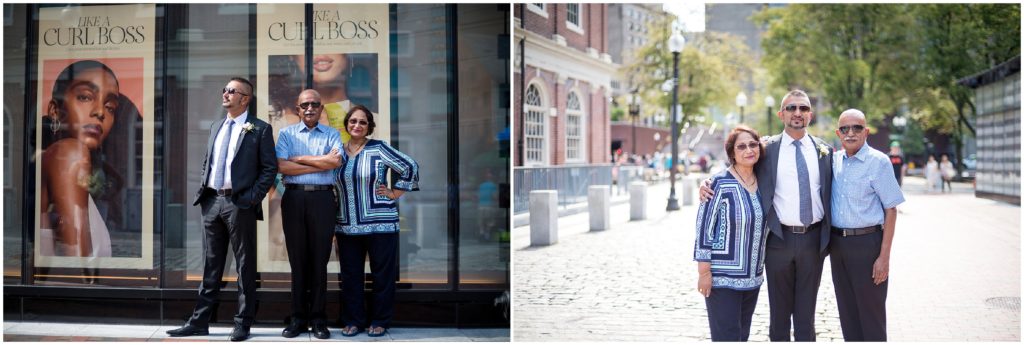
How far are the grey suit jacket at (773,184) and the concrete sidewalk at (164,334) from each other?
2.07 meters

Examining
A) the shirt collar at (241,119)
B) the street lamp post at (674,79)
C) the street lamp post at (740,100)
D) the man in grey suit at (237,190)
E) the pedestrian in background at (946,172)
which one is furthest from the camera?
the street lamp post at (740,100)

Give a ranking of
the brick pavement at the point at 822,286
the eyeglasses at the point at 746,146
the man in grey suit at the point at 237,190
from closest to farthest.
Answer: the eyeglasses at the point at 746,146, the brick pavement at the point at 822,286, the man in grey suit at the point at 237,190

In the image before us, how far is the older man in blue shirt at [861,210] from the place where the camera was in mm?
4336

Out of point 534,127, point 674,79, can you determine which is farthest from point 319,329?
point 674,79

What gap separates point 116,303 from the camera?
19.9 ft

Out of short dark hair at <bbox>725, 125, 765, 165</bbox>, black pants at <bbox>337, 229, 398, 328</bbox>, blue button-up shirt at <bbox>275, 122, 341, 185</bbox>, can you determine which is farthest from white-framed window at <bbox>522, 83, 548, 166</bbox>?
short dark hair at <bbox>725, 125, 765, 165</bbox>

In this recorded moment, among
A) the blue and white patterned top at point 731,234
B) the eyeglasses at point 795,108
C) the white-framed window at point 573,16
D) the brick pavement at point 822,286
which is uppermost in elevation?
the white-framed window at point 573,16

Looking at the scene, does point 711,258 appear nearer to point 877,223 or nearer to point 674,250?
point 877,223

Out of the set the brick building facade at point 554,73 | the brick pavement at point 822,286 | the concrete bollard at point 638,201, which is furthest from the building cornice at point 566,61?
the concrete bollard at point 638,201

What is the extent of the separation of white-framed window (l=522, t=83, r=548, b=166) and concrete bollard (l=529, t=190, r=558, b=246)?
9.3 inches

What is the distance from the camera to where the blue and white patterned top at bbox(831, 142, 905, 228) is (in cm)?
433

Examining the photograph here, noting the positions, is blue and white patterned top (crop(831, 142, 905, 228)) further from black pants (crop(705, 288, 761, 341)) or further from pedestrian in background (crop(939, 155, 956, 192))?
pedestrian in background (crop(939, 155, 956, 192))

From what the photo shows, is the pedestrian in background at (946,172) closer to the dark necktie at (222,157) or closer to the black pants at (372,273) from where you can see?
the black pants at (372,273)

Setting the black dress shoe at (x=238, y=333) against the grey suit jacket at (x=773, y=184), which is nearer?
the grey suit jacket at (x=773, y=184)
